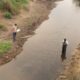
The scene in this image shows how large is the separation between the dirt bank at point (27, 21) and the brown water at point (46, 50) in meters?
0.41

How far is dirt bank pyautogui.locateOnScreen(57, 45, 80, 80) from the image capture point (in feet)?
49.9

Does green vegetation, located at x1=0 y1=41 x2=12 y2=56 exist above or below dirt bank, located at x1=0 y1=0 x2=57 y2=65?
below

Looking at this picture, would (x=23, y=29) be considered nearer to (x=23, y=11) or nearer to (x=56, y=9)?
(x=23, y=11)

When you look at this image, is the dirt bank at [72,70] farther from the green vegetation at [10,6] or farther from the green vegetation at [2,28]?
the green vegetation at [10,6]

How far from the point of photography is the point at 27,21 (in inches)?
994

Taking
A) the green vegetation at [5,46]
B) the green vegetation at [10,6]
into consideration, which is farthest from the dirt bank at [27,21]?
the green vegetation at [10,6]

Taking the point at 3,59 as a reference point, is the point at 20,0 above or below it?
above

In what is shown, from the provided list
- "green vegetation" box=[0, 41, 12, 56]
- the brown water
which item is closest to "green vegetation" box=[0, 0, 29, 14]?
the brown water

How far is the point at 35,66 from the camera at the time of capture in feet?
59.5

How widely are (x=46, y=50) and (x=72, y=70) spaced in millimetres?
4734

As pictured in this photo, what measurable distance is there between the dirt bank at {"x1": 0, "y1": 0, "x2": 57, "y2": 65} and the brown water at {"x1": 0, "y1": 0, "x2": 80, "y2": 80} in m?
0.41

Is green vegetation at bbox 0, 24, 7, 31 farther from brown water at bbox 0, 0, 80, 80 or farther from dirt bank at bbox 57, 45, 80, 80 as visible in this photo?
dirt bank at bbox 57, 45, 80, 80

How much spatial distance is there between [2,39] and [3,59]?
2.86 metres

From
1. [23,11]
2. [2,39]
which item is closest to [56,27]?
[23,11]
